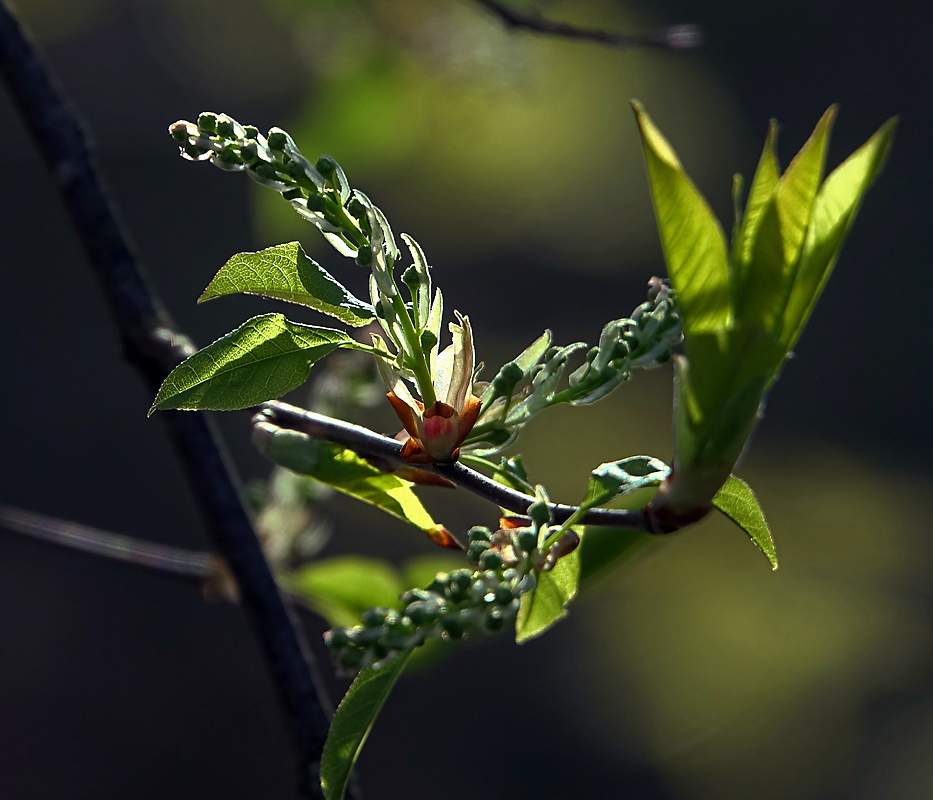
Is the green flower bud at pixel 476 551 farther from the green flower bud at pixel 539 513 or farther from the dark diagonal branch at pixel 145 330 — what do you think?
the dark diagonal branch at pixel 145 330

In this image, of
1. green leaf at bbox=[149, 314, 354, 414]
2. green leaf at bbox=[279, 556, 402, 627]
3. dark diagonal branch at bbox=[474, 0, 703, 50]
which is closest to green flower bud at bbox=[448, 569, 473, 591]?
green leaf at bbox=[149, 314, 354, 414]

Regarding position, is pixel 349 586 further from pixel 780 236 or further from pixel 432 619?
pixel 780 236

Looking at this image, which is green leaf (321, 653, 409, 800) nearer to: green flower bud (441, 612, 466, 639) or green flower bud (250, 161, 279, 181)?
green flower bud (441, 612, 466, 639)

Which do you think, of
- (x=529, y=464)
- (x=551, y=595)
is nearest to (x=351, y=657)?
(x=551, y=595)

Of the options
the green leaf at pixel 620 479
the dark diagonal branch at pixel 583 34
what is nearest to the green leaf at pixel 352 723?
the green leaf at pixel 620 479

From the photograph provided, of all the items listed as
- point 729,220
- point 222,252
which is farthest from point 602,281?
point 222,252
